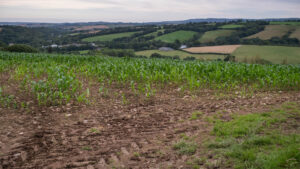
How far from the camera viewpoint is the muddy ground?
3738mm

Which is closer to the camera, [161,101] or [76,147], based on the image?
[76,147]

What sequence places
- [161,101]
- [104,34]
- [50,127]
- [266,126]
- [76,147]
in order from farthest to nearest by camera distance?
[104,34], [161,101], [50,127], [266,126], [76,147]

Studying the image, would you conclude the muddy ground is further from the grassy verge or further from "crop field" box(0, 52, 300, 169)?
the grassy verge

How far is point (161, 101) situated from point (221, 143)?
385 cm

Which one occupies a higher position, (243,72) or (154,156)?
(243,72)

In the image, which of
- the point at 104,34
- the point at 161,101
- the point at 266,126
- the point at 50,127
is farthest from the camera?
the point at 104,34

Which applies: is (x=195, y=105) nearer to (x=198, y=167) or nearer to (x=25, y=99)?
(x=198, y=167)

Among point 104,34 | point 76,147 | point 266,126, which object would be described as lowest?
point 76,147

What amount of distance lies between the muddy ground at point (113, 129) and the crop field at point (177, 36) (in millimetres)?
58738

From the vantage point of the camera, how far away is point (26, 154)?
3.95 m

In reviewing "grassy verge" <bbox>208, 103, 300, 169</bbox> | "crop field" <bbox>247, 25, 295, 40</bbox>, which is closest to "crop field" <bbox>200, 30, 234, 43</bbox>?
"crop field" <bbox>247, 25, 295, 40</bbox>

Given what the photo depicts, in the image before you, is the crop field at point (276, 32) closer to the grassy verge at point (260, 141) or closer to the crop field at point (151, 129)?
the crop field at point (151, 129)

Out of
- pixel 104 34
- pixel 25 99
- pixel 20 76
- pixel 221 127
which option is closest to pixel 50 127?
pixel 25 99

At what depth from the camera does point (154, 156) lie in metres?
3.79
